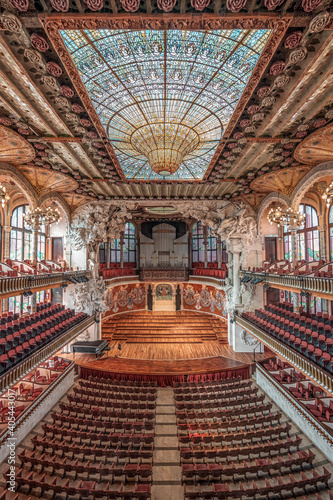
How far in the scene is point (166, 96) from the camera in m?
7.10

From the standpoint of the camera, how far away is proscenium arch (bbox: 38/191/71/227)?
13.8 m

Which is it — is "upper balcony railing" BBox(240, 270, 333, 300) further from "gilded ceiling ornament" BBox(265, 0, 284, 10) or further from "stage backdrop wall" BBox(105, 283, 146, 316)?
"stage backdrop wall" BBox(105, 283, 146, 316)

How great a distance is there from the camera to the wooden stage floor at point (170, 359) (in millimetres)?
13883

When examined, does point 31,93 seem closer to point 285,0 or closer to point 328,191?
point 285,0

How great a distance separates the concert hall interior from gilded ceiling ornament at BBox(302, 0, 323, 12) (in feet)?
0.10

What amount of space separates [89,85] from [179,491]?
11.4m

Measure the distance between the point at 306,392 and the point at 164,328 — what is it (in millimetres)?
11246

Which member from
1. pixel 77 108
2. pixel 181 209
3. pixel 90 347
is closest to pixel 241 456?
pixel 90 347

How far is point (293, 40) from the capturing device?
4.90 meters

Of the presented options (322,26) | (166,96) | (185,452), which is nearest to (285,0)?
(322,26)

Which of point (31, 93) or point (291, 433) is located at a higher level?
point (31, 93)

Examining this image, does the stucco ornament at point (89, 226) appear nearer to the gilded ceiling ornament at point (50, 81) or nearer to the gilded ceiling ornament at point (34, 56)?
the gilded ceiling ornament at point (50, 81)

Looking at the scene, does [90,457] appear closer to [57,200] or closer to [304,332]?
[304,332]

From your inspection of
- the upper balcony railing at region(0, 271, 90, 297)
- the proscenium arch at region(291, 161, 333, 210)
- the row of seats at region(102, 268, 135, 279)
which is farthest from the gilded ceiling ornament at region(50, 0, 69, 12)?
the row of seats at region(102, 268, 135, 279)
